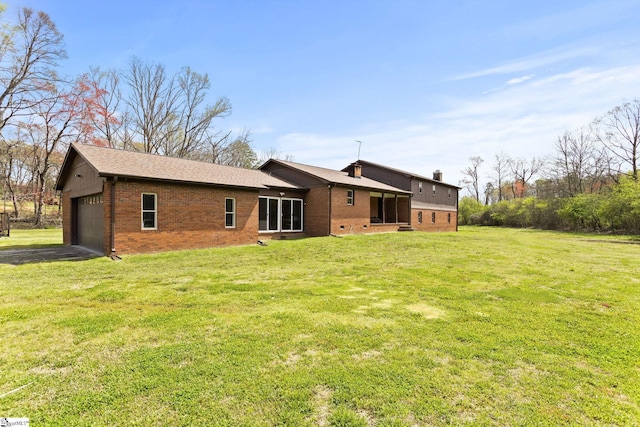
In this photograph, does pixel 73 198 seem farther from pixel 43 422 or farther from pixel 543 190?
pixel 543 190

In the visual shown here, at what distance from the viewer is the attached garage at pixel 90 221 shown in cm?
1199

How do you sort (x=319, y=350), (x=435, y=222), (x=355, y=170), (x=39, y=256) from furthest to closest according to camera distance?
1. (x=435, y=222)
2. (x=355, y=170)
3. (x=39, y=256)
4. (x=319, y=350)

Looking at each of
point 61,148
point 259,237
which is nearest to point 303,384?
point 259,237

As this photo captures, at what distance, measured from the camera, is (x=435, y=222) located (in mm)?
29562

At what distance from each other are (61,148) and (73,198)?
2119cm

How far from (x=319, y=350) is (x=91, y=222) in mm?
13213

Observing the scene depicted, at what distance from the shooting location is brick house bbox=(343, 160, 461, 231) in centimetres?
2642

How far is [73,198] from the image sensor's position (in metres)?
14.4

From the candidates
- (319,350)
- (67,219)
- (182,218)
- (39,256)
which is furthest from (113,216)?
(319,350)

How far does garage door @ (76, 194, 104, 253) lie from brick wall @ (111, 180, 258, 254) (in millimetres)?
1442

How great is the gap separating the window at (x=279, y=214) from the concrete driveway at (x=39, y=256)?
7614mm

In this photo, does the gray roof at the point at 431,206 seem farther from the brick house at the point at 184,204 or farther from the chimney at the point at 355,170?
the brick house at the point at 184,204

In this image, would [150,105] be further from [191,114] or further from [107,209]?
[107,209]

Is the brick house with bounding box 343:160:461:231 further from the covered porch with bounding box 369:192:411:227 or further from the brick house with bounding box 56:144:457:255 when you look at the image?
the brick house with bounding box 56:144:457:255
